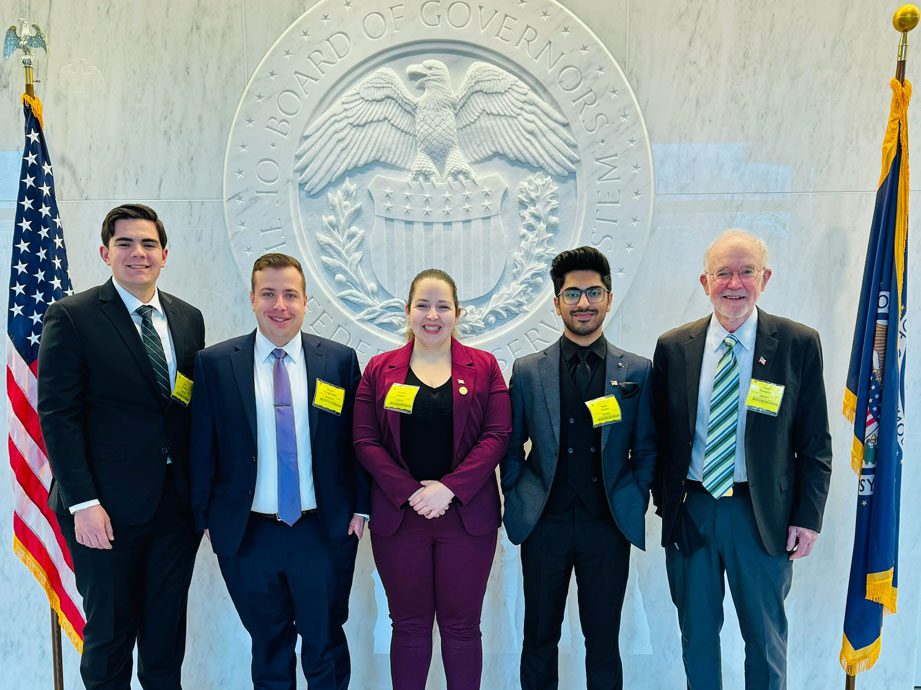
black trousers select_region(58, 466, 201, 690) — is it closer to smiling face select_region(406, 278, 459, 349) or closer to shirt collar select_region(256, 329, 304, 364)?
shirt collar select_region(256, 329, 304, 364)

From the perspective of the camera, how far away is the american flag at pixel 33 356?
8.32 ft

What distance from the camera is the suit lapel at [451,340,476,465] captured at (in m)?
2.15

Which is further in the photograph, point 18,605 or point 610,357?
point 18,605

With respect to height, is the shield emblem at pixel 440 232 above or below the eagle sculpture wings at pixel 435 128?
below

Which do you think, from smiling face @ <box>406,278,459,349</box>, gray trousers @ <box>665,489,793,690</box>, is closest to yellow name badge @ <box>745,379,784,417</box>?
gray trousers @ <box>665,489,793,690</box>

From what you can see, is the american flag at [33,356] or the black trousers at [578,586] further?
the american flag at [33,356]

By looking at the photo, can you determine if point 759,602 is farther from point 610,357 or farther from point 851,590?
point 610,357

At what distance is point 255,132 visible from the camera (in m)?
2.88

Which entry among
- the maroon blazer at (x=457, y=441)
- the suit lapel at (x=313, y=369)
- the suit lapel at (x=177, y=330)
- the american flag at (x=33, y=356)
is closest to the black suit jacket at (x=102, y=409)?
the suit lapel at (x=177, y=330)

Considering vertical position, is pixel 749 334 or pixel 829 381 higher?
pixel 749 334

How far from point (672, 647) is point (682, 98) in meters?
2.69

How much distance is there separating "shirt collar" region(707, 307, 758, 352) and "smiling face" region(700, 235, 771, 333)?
39mm

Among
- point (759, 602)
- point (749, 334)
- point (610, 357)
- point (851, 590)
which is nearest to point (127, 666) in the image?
point (610, 357)

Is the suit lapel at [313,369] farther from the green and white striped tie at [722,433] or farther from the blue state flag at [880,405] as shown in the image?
the blue state flag at [880,405]
